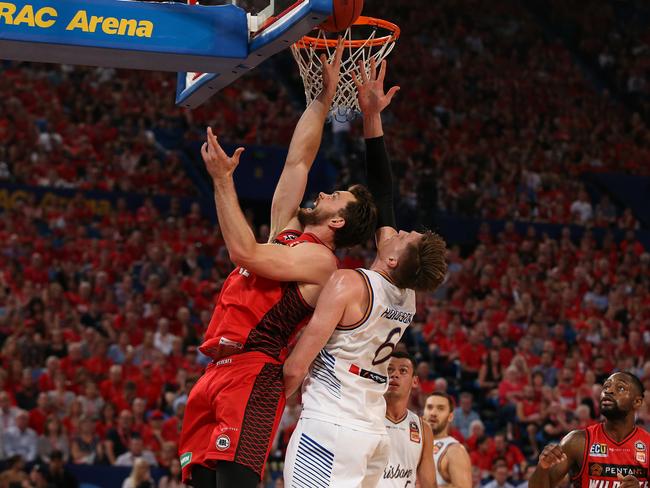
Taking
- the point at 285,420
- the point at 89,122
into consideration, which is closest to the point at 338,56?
the point at 285,420

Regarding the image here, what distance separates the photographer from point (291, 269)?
5.33 m

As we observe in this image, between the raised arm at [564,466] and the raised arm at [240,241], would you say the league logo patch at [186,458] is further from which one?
the raised arm at [564,466]

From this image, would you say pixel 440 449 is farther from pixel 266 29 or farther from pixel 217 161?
pixel 266 29

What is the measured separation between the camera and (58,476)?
420 inches

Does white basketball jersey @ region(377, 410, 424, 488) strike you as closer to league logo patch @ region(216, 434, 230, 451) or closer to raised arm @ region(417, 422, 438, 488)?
raised arm @ region(417, 422, 438, 488)

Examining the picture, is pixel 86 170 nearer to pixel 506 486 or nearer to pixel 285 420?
pixel 285 420

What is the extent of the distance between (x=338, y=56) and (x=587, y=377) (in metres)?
9.85

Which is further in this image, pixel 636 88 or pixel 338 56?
pixel 636 88

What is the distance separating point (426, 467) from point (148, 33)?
3.67 meters

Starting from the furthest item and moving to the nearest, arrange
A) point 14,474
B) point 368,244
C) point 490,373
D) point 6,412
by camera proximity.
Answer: point 368,244 < point 490,373 < point 6,412 < point 14,474

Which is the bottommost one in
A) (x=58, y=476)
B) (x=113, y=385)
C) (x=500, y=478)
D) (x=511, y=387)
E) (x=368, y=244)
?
(x=58, y=476)

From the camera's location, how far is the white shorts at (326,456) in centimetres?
535

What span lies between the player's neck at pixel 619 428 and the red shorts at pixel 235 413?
10.9 ft

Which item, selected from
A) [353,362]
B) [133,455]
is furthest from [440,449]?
[133,455]
